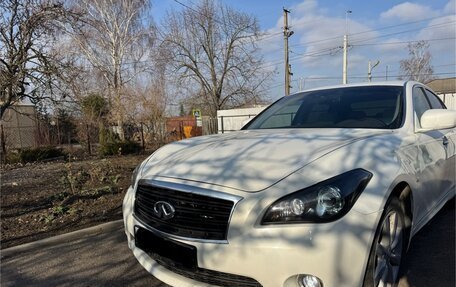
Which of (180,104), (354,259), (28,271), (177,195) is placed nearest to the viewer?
(354,259)

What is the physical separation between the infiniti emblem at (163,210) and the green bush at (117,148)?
11845mm

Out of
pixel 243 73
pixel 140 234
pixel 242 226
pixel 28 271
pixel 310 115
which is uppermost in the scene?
pixel 243 73

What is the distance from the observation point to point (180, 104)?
2836 cm

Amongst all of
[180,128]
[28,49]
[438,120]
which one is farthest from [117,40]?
[438,120]

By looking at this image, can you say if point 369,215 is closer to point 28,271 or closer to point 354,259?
point 354,259

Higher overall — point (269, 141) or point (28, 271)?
point (269, 141)

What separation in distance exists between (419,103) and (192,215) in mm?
2702

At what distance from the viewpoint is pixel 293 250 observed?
1.84 meters

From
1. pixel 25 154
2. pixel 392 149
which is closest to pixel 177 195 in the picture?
pixel 392 149

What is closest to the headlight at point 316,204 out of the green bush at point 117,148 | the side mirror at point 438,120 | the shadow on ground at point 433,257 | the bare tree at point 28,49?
the shadow on ground at point 433,257

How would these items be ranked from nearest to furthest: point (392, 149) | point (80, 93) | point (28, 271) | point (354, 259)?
point (354, 259) < point (392, 149) < point (28, 271) < point (80, 93)

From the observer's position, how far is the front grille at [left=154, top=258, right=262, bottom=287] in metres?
1.98

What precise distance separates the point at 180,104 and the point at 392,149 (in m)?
26.6

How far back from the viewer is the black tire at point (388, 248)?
2.04 metres
